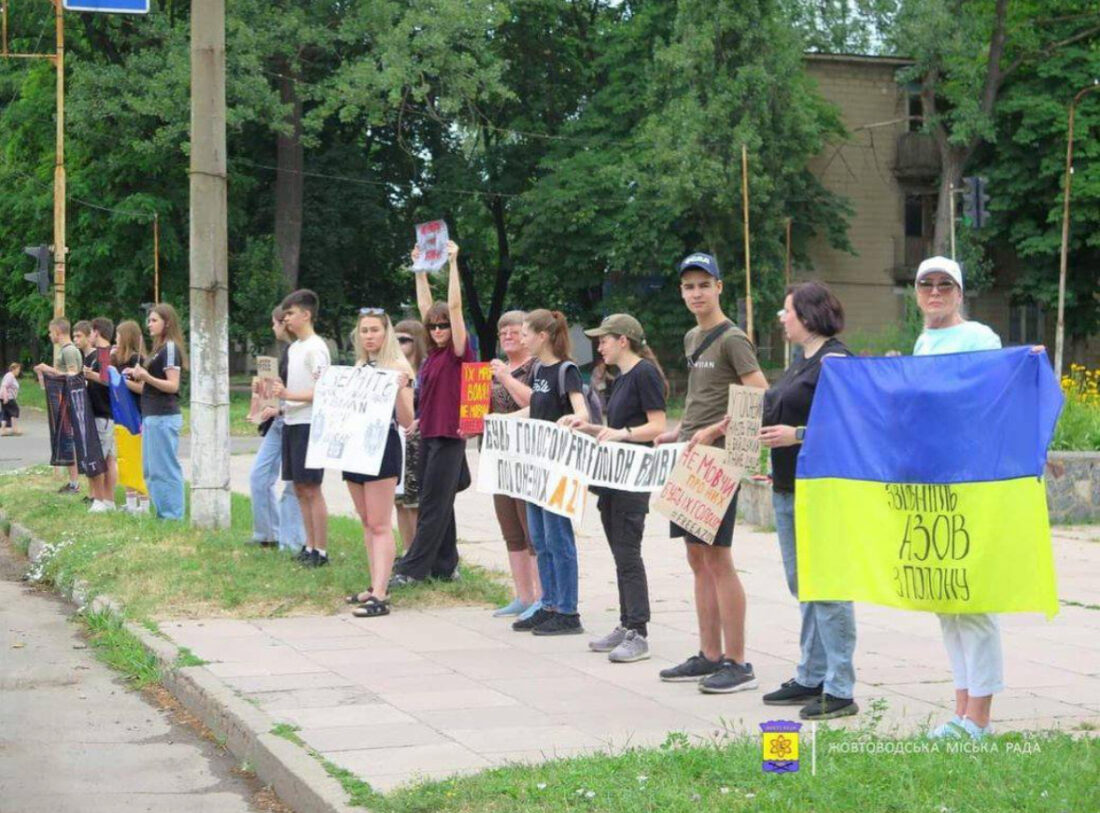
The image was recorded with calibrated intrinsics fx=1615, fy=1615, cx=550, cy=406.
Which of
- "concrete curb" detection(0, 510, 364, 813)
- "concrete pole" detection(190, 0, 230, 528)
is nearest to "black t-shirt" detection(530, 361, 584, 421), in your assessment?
"concrete curb" detection(0, 510, 364, 813)

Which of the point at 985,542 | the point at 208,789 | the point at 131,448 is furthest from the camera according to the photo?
the point at 131,448

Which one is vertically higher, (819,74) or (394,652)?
(819,74)

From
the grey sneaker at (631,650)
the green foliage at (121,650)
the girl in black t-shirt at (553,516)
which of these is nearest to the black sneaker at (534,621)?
the girl in black t-shirt at (553,516)

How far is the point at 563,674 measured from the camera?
27.0 feet

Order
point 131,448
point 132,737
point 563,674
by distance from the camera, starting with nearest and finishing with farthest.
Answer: point 132,737, point 563,674, point 131,448

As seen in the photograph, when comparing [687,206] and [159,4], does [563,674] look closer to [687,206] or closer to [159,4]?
[687,206]

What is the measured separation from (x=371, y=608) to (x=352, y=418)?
1.26 metres

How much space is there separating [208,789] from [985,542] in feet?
10.7

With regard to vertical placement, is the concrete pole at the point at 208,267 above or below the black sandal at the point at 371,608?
above

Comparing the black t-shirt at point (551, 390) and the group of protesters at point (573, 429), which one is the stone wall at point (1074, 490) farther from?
the black t-shirt at point (551, 390)

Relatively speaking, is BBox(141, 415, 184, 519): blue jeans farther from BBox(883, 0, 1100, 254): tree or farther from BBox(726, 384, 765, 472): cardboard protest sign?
BBox(883, 0, 1100, 254): tree

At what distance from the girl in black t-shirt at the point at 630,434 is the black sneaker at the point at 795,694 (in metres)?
1.32

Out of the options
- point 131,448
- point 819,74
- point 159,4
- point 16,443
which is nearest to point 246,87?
point 159,4

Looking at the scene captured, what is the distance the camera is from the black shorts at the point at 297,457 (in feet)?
37.5
